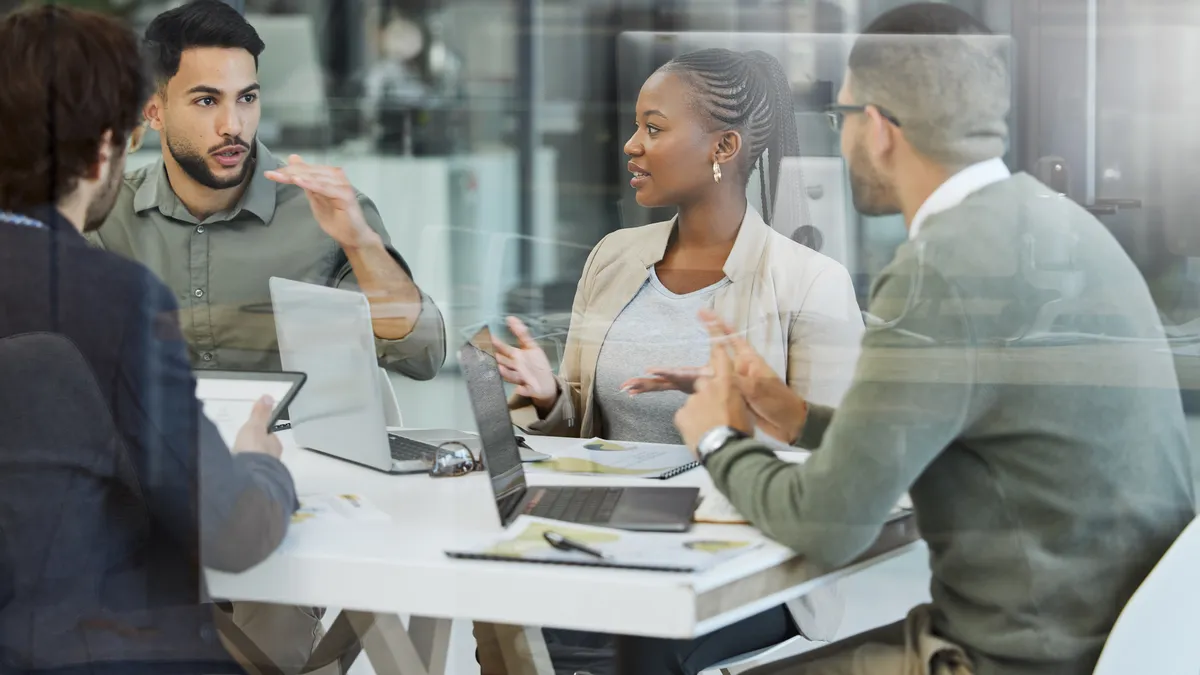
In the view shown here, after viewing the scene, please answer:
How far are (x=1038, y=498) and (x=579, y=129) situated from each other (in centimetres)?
111

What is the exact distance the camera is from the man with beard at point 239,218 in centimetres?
220

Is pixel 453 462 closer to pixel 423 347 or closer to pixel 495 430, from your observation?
pixel 495 430

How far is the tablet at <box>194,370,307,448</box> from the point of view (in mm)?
1765

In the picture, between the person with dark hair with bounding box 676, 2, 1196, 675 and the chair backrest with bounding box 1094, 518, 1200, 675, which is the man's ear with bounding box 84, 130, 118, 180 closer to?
the person with dark hair with bounding box 676, 2, 1196, 675

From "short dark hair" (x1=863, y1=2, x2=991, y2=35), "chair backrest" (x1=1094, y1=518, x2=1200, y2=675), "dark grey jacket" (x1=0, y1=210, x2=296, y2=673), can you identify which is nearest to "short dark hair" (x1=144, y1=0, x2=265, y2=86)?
"dark grey jacket" (x1=0, y1=210, x2=296, y2=673)

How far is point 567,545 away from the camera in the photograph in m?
1.46

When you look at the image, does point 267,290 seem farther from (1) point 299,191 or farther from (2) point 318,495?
(2) point 318,495

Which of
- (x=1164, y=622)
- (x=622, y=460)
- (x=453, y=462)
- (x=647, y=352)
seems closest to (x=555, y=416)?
(x=647, y=352)

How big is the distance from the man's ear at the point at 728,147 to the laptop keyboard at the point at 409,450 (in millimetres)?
763

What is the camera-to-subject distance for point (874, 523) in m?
1.48

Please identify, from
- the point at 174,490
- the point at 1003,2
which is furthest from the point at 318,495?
the point at 1003,2

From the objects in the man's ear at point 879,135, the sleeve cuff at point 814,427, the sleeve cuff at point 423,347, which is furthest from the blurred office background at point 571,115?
the sleeve cuff at point 814,427

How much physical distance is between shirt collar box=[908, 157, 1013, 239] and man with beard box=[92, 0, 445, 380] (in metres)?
0.99

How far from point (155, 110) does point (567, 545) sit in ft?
3.93
